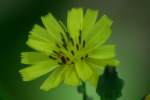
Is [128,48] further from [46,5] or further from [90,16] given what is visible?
→ [90,16]

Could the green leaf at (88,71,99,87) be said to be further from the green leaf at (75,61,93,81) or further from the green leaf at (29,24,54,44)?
the green leaf at (29,24,54,44)

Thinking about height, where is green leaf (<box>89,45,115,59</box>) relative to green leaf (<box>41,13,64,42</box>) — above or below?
below

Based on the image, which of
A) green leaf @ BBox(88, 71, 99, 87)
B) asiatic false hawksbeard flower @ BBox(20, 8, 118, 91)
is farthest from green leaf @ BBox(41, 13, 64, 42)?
green leaf @ BBox(88, 71, 99, 87)

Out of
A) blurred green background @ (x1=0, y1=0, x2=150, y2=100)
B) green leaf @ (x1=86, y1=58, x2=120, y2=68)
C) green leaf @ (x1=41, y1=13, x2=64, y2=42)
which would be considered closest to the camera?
green leaf @ (x1=86, y1=58, x2=120, y2=68)

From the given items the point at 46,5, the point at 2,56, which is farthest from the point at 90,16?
the point at 46,5

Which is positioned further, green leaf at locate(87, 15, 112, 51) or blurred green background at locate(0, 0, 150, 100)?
blurred green background at locate(0, 0, 150, 100)

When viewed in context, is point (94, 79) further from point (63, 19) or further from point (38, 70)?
point (63, 19)

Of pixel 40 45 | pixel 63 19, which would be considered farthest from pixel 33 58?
pixel 63 19

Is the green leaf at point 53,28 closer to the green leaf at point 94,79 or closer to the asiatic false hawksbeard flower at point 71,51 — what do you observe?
the asiatic false hawksbeard flower at point 71,51
